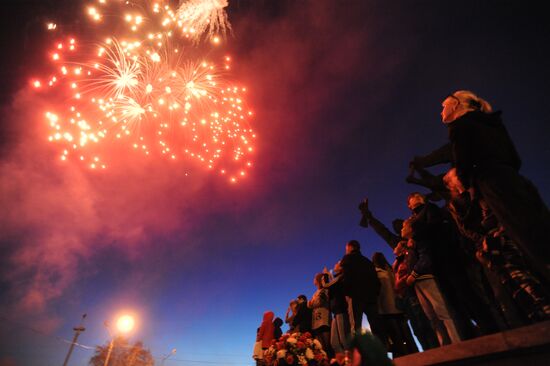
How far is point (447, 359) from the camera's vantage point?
2.66m

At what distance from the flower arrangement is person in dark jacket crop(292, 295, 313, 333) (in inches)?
81.7

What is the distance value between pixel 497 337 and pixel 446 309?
63.4 inches

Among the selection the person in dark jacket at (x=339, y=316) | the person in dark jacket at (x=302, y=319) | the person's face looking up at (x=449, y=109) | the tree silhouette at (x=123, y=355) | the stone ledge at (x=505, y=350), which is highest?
the tree silhouette at (x=123, y=355)

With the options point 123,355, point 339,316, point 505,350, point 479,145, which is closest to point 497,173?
point 479,145

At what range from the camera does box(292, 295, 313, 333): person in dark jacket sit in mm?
7805

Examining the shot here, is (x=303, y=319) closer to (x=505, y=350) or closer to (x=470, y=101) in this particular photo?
(x=505, y=350)

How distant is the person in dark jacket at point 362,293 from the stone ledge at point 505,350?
7.11ft

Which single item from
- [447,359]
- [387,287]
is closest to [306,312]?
[387,287]

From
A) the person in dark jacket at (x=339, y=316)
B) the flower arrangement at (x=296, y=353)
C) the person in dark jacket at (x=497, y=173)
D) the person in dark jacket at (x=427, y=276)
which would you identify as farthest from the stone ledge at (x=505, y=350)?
the flower arrangement at (x=296, y=353)

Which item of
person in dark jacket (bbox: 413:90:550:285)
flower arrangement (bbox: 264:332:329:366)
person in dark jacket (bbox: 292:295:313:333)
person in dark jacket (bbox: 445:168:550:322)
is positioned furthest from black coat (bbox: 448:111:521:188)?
person in dark jacket (bbox: 292:295:313:333)

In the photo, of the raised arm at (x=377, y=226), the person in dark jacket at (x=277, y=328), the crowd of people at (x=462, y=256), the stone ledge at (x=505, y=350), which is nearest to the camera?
the stone ledge at (x=505, y=350)

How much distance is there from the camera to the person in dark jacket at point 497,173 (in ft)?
7.29

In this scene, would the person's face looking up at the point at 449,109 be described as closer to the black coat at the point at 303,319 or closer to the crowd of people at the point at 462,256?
the crowd of people at the point at 462,256

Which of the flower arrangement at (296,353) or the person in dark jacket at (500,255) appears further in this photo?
the flower arrangement at (296,353)
